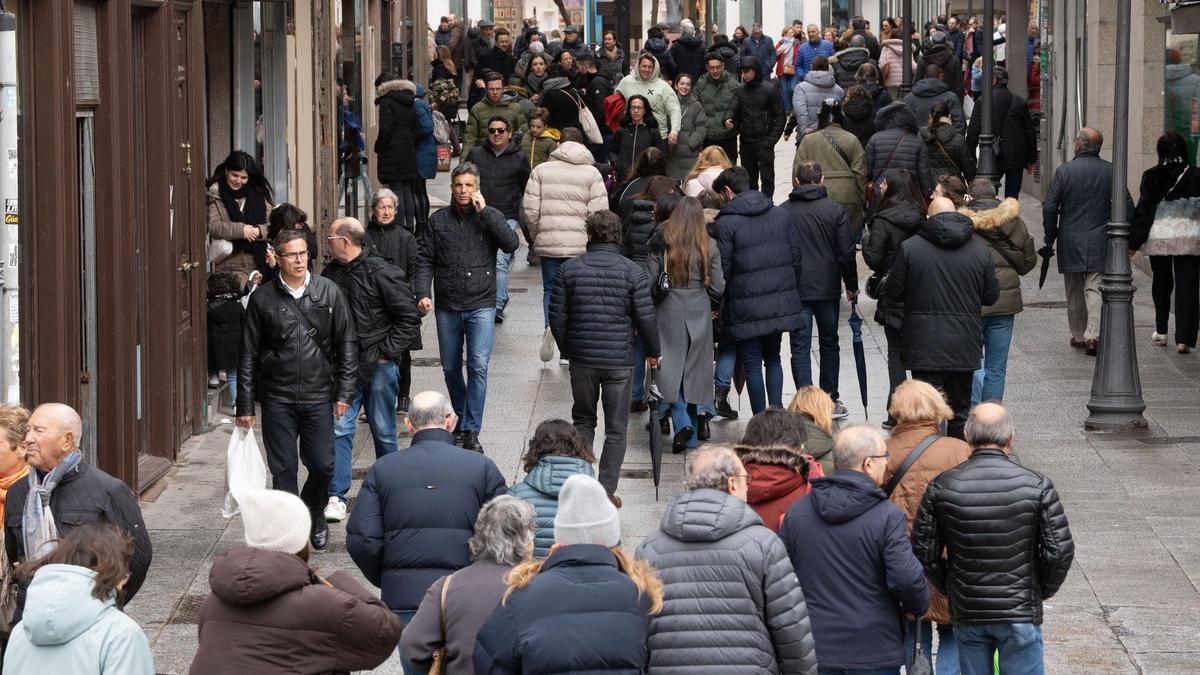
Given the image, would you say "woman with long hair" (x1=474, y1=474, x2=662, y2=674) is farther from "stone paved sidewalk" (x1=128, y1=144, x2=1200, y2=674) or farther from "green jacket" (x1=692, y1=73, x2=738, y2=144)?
"green jacket" (x1=692, y1=73, x2=738, y2=144)

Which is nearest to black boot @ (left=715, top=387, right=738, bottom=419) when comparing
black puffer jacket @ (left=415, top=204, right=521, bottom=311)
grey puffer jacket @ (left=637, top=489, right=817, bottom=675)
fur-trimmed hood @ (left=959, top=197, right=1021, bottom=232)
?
black puffer jacket @ (left=415, top=204, right=521, bottom=311)

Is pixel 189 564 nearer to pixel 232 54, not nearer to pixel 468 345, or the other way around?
pixel 468 345

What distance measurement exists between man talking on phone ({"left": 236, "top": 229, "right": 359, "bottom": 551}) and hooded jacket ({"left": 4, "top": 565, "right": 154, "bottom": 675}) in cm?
452

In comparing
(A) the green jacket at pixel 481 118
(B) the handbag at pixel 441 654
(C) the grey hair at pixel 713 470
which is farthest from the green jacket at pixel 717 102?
(B) the handbag at pixel 441 654

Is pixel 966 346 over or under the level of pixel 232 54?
under

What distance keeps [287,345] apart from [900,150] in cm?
822

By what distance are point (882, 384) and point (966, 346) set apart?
316cm

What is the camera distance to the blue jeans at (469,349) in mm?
12953

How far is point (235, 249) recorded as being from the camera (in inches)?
558

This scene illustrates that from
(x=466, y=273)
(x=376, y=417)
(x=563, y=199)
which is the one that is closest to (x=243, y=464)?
(x=376, y=417)

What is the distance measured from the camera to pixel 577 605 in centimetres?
575

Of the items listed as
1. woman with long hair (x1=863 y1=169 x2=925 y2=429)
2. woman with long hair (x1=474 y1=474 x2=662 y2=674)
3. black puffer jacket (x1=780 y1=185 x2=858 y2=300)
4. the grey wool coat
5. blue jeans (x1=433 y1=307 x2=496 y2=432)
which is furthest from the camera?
black puffer jacket (x1=780 y1=185 x2=858 y2=300)

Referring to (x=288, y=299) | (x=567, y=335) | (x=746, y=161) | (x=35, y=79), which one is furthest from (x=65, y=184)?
(x=746, y=161)

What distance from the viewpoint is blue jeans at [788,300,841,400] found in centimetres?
1377
